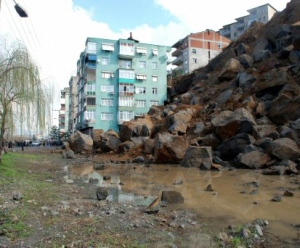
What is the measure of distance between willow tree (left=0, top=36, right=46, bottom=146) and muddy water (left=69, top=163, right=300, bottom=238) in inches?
234

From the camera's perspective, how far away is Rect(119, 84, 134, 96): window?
5912cm

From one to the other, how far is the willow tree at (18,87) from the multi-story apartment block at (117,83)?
4134 centimetres

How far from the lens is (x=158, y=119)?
39938mm

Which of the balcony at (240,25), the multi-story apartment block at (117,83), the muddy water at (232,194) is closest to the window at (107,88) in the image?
the multi-story apartment block at (117,83)

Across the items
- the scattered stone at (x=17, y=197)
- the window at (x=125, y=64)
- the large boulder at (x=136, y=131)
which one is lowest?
the scattered stone at (x=17, y=197)

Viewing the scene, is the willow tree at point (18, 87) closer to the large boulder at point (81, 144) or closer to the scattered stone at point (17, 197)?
the scattered stone at point (17, 197)

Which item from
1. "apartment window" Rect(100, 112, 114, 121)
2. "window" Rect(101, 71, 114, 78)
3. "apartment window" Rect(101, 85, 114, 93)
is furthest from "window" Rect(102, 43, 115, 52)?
"apartment window" Rect(100, 112, 114, 121)

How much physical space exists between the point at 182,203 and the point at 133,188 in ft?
13.6

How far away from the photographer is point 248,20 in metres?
97.9

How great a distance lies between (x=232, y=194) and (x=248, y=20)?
95.9 m

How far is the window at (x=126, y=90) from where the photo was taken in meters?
59.1

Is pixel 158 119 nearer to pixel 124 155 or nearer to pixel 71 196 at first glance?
pixel 124 155

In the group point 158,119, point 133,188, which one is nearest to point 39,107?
point 133,188

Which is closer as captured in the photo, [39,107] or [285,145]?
[39,107]
